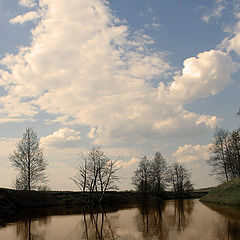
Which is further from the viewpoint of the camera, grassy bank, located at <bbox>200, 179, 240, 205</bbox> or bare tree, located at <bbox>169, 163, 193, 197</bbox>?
bare tree, located at <bbox>169, 163, 193, 197</bbox>

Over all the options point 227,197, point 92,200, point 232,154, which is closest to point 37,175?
point 92,200

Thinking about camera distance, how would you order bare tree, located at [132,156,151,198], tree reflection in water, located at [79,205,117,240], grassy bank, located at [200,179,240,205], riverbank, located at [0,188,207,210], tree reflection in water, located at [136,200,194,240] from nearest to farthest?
tree reflection in water, located at [79,205,117,240] < tree reflection in water, located at [136,200,194,240] < grassy bank, located at [200,179,240,205] < riverbank, located at [0,188,207,210] < bare tree, located at [132,156,151,198]

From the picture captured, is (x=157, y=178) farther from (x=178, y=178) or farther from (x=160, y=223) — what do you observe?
(x=160, y=223)

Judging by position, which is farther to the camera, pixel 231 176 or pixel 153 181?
pixel 153 181

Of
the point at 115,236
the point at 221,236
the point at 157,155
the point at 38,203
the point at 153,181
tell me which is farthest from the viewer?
the point at 157,155

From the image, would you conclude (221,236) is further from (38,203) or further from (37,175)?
(38,203)

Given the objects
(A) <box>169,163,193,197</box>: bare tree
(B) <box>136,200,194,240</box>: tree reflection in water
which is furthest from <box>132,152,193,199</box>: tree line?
(B) <box>136,200,194,240</box>: tree reflection in water

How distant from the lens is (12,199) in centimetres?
3944

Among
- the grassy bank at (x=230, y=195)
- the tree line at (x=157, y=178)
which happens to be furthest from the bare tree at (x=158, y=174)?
the grassy bank at (x=230, y=195)

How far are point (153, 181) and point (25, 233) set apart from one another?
5925cm

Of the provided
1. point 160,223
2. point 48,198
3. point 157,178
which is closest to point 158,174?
point 157,178

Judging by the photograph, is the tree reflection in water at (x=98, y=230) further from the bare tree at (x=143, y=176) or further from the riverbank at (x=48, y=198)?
the bare tree at (x=143, y=176)

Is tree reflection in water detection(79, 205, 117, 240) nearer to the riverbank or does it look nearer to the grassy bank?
the grassy bank

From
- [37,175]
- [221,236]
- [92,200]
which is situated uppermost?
[37,175]
